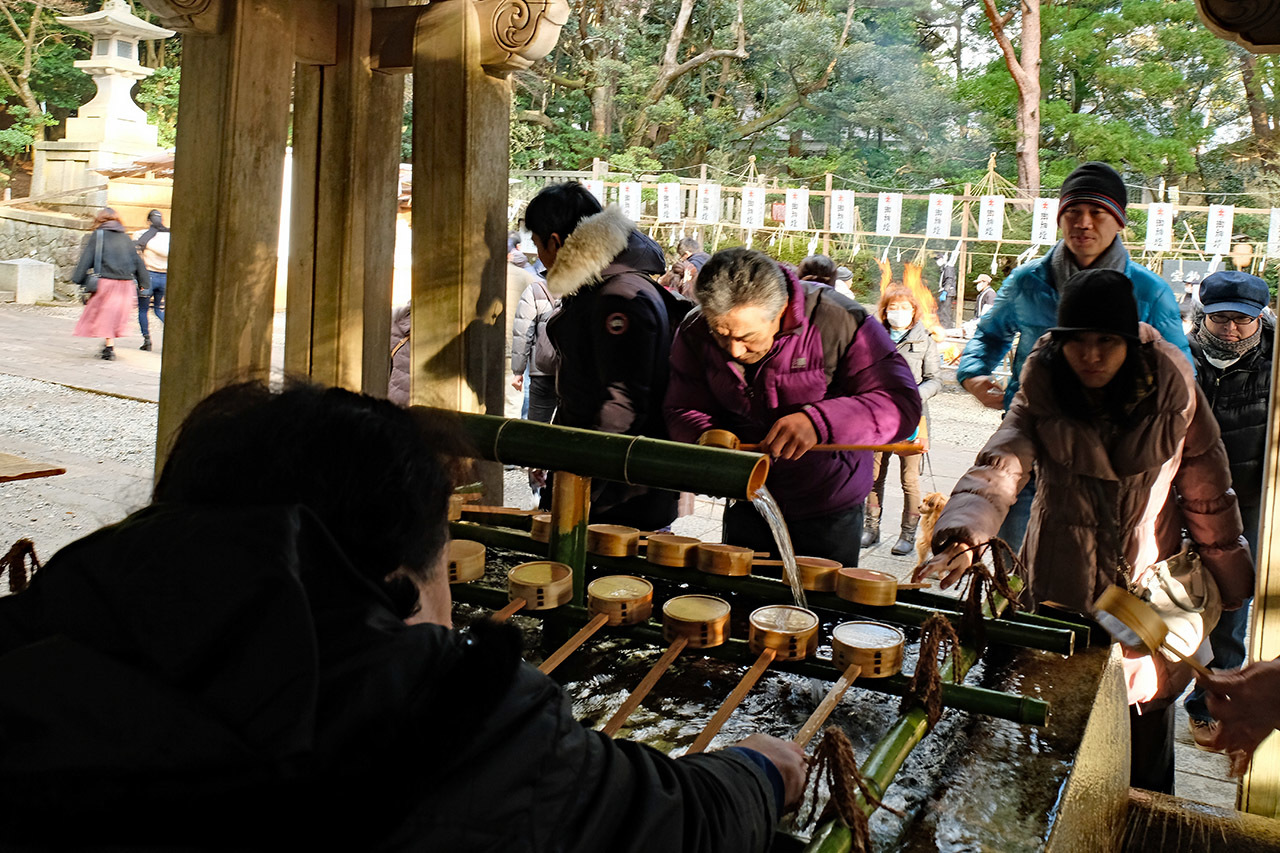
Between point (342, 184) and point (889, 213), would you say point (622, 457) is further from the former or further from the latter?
point (889, 213)

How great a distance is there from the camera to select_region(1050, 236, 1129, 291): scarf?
3369 millimetres

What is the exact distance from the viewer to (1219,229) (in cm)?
1491

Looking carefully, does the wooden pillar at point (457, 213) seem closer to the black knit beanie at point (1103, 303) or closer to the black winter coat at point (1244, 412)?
the black knit beanie at point (1103, 303)

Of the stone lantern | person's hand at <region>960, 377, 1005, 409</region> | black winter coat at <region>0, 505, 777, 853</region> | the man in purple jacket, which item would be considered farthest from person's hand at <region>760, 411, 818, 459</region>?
the stone lantern

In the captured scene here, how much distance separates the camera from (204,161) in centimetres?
303

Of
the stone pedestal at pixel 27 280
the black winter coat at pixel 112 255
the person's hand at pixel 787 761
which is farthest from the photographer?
the stone pedestal at pixel 27 280

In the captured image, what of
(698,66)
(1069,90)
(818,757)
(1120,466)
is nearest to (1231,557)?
(1120,466)

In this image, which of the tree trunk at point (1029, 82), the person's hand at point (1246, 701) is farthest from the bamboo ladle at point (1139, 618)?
the tree trunk at point (1029, 82)

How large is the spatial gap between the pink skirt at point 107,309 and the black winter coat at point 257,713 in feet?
36.4

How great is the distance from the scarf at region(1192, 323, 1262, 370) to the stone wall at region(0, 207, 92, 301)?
16352mm

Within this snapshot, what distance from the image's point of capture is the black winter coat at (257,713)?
75 centimetres

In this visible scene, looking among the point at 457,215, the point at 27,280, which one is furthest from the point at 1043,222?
the point at 27,280

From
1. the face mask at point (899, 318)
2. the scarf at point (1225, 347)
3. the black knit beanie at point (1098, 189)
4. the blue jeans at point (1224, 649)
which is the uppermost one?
the black knit beanie at point (1098, 189)

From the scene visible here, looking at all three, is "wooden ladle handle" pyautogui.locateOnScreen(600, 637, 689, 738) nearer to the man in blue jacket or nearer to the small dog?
the small dog
